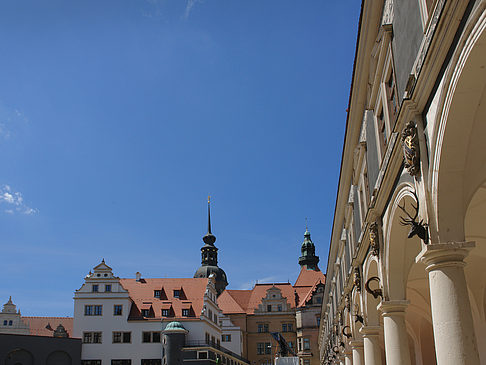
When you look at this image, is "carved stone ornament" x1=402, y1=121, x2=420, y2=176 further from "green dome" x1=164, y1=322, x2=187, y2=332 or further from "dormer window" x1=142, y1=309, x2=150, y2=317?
"dormer window" x1=142, y1=309, x2=150, y2=317

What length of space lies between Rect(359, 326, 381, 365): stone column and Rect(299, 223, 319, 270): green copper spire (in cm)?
8423

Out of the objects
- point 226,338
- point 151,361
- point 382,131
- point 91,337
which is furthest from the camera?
point 226,338

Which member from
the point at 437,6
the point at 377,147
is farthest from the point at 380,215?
the point at 437,6

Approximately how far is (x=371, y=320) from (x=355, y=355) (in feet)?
15.8

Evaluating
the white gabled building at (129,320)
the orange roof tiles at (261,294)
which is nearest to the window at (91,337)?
the white gabled building at (129,320)

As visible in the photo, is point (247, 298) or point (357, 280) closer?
point (357, 280)

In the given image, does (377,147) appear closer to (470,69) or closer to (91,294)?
(470,69)

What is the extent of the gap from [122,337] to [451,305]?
57.0 metres

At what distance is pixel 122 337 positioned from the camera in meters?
60.9

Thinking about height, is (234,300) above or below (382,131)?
above

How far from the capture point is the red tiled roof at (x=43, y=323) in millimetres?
78000

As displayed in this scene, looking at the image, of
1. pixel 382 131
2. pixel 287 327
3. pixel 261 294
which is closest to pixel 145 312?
pixel 287 327

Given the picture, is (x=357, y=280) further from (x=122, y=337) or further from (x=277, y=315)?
(x=277, y=315)

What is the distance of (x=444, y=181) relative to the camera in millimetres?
8578
